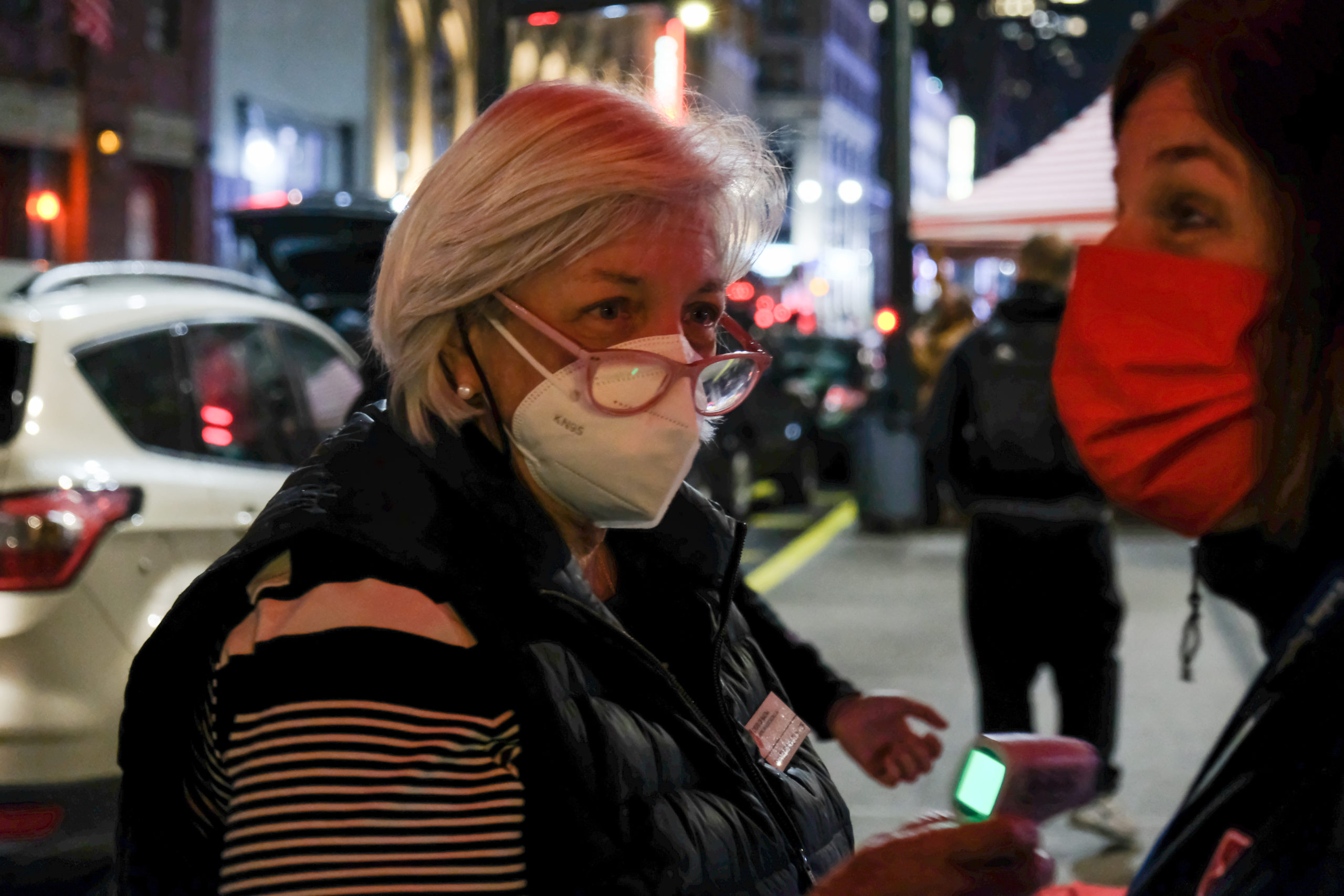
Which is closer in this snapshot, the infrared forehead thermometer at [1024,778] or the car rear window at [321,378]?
the infrared forehead thermometer at [1024,778]

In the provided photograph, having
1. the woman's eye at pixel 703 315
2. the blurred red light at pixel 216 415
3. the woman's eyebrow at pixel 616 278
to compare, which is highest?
the woman's eyebrow at pixel 616 278

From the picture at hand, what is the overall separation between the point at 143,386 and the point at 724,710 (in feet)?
10.2

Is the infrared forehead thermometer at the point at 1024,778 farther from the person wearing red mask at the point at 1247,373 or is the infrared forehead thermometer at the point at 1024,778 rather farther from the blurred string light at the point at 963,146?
the blurred string light at the point at 963,146

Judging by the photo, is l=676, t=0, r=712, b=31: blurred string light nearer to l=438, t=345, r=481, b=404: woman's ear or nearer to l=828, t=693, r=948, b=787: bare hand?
l=828, t=693, r=948, b=787: bare hand

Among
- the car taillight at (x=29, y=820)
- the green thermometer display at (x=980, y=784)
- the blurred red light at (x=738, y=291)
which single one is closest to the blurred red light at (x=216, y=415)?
the car taillight at (x=29, y=820)

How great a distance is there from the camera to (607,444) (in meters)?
1.93

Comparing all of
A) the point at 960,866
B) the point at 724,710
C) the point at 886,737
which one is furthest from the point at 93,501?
the point at 960,866

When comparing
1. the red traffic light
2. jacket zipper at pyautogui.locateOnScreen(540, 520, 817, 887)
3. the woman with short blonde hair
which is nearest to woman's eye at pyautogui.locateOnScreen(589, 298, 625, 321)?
the woman with short blonde hair

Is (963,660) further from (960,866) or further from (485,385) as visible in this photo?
(960,866)

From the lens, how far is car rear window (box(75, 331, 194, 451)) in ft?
13.8

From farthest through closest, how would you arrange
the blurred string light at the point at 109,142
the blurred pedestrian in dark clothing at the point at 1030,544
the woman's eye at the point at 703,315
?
Result: the blurred string light at the point at 109,142 → the blurred pedestrian in dark clothing at the point at 1030,544 → the woman's eye at the point at 703,315

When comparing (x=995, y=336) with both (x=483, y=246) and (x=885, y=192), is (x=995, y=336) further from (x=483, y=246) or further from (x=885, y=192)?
(x=885, y=192)

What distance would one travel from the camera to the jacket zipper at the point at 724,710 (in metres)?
1.67

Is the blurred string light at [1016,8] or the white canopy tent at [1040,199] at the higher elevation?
the blurred string light at [1016,8]
